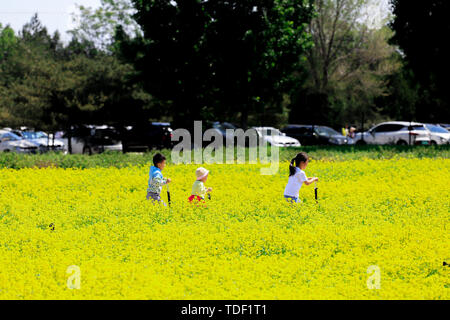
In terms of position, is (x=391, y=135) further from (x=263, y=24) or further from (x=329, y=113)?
(x=329, y=113)

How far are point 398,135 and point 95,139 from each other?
16815 mm

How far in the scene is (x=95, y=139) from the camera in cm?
2523

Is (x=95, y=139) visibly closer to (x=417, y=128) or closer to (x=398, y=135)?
(x=398, y=135)

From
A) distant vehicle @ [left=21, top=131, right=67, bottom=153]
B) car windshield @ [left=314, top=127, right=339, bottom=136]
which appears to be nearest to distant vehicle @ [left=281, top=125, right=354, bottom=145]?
car windshield @ [left=314, top=127, right=339, bottom=136]

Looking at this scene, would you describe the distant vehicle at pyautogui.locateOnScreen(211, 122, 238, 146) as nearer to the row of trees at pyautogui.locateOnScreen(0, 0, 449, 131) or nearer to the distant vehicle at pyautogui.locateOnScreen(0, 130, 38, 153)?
the row of trees at pyautogui.locateOnScreen(0, 0, 449, 131)

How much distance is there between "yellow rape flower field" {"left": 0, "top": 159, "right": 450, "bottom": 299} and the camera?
5.96 meters

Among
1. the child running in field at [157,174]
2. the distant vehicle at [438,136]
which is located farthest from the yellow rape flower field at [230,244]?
the distant vehicle at [438,136]

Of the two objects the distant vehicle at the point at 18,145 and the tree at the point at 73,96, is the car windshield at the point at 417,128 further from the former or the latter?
the distant vehicle at the point at 18,145

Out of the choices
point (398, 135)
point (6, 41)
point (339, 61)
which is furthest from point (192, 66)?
point (6, 41)

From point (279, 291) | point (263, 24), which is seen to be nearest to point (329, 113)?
point (263, 24)

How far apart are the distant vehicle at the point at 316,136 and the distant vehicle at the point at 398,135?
51.4 inches

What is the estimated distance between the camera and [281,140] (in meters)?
28.8

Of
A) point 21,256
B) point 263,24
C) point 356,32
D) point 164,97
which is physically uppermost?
point 356,32
